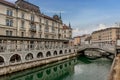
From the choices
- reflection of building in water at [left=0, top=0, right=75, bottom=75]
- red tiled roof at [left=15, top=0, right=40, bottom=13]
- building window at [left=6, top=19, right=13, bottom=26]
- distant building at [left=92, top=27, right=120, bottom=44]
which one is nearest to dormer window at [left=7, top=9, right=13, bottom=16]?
reflection of building in water at [left=0, top=0, right=75, bottom=75]

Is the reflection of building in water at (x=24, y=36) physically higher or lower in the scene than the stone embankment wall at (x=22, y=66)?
higher

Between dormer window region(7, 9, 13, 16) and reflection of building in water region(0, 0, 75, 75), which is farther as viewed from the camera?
dormer window region(7, 9, 13, 16)

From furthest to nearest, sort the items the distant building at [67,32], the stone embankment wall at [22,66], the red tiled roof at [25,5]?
the distant building at [67,32], the red tiled roof at [25,5], the stone embankment wall at [22,66]

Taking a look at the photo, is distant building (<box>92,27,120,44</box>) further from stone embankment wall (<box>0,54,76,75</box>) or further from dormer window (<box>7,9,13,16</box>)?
dormer window (<box>7,9,13,16</box>)

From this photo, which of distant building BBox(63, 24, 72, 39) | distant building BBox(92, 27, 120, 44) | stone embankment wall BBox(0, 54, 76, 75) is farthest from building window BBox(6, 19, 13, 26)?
distant building BBox(92, 27, 120, 44)

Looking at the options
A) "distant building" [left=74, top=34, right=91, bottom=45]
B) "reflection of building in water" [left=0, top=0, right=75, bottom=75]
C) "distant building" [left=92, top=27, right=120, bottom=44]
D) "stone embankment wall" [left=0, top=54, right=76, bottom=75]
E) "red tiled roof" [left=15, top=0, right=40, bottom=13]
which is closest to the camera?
"stone embankment wall" [left=0, top=54, right=76, bottom=75]

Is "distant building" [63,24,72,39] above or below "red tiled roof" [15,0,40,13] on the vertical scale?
below

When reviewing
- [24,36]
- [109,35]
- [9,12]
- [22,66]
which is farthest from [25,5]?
[109,35]

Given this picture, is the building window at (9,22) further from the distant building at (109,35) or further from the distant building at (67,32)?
the distant building at (109,35)

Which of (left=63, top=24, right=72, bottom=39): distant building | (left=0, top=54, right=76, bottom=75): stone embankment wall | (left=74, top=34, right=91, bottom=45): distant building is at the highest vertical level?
(left=63, top=24, right=72, bottom=39): distant building

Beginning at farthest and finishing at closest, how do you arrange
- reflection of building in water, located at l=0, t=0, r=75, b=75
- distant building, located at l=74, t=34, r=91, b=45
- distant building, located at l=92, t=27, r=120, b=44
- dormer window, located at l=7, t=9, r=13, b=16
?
distant building, located at l=74, t=34, r=91, b=45, distant building, located at l=92, t=27, r=120, b=44, dormer window, located at l=7, t=9, r=13, b=16, reflection of building in water, located at l=0, t=0, r=75, b=75

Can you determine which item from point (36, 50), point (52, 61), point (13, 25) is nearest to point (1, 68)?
point (36, 50)

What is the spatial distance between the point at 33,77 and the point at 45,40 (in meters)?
26.5

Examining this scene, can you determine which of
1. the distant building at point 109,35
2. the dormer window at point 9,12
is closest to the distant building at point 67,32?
the distant building at point 109,35
